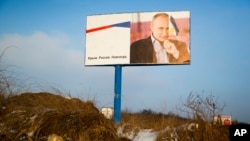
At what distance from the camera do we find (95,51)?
50.5ft

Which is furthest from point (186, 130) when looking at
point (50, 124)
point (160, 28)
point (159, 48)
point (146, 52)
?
point (160, 28)

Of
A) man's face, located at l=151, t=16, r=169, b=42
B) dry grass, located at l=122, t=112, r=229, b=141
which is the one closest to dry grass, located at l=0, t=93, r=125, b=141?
dry grass, located at l=122, t=112, r=229, b=141

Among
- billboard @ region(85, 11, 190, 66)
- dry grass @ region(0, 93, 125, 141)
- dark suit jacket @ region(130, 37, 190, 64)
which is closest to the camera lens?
dry grass @ region(0, 93, 125, 141)

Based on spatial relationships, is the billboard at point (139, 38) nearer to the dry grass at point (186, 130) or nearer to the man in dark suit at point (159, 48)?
the man in dark suit at point (159, 48)

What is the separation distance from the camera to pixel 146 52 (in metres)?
14.8

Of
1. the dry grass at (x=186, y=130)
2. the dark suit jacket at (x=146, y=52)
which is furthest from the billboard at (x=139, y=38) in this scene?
the dry grass at (x=186, y=130)

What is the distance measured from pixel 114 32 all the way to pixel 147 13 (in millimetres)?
1535

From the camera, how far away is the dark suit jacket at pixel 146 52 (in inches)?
564

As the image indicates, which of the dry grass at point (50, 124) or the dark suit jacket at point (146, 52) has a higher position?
the dark suit jacket at point (146, 52)

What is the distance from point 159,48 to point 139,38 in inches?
36.5

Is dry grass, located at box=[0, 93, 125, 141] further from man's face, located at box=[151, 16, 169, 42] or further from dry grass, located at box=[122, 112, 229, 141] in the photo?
man's face, located at box=[151, 16, 169, 42]

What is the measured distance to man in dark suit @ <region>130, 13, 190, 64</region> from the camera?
14.3 m

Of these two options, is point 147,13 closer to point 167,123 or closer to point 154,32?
point 154,32

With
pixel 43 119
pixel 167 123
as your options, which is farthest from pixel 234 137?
pixel 43 119
